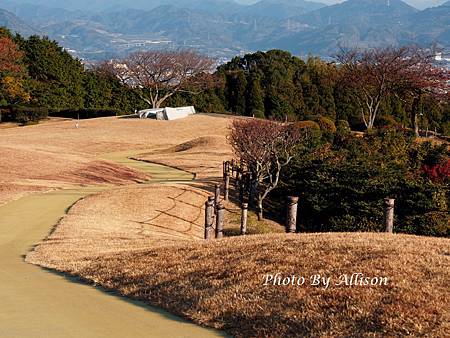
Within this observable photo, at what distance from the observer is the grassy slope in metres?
7.37

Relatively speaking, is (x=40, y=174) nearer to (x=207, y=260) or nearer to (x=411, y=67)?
(x=207, y=260)

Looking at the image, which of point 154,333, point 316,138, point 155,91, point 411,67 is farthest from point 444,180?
point 155,91

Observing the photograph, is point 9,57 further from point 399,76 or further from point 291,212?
point 291,212

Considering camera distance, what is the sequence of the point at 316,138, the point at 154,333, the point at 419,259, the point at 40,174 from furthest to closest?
the point at 316,138, the point at 40,174, the point at 419,259, the point at 154,333

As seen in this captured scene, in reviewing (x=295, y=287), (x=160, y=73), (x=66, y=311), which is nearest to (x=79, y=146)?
(x=160, y=73)

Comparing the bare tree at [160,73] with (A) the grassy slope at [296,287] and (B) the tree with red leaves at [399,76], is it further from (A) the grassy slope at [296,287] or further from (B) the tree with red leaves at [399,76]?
(A) the grassy slope at [296,287]

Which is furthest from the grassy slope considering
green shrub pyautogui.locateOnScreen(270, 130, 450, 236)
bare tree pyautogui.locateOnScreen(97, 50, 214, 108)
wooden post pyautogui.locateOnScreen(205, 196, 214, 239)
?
bare tree pyautogui.locateOnScreen(97, 50, 214, 108)

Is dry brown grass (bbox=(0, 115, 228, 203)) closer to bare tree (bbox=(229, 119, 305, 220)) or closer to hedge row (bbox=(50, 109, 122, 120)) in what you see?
hedge row (bbox=(50, 109, 122, 120))

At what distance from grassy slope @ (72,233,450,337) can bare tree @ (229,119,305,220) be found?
13295mm

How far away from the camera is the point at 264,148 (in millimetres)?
26297

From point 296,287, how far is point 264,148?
17.8 m

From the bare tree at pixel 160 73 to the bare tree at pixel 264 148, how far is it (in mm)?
44000

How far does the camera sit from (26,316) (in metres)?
8.84

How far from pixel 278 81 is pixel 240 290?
2421 inches
